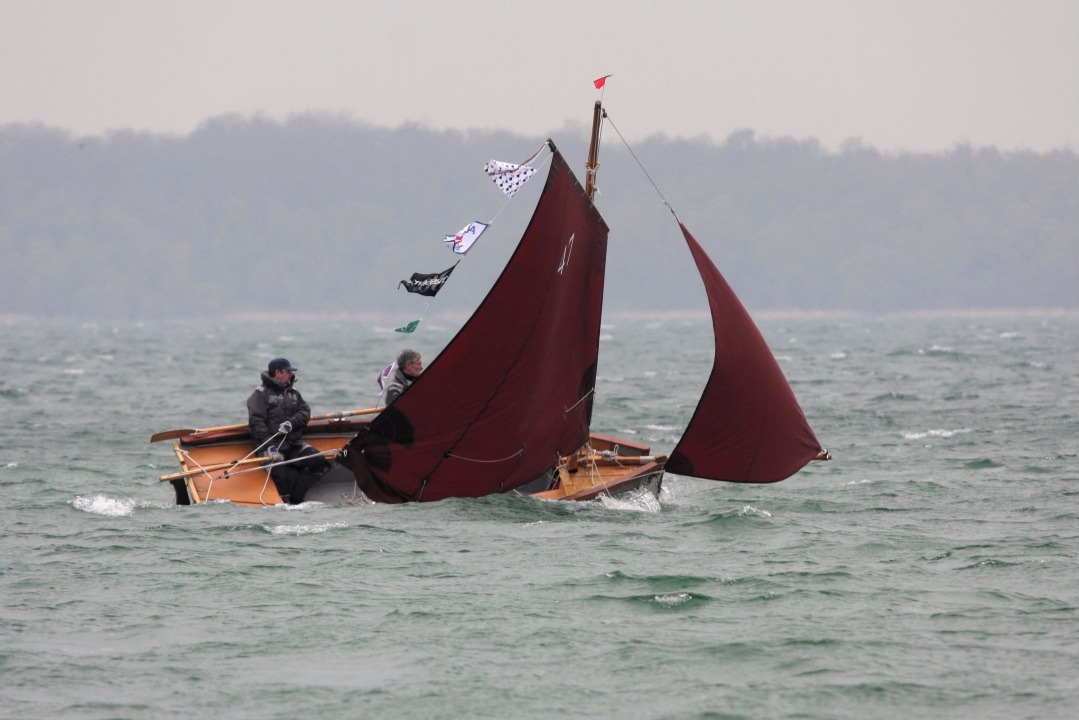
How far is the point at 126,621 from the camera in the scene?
12055 mm

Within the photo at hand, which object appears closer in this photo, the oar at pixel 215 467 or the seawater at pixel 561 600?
the seawater at pixel 561 600

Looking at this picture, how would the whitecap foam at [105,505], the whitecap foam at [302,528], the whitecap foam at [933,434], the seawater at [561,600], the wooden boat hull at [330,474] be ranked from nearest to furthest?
the seawater at [561,600], the whitecap foam at [302,528], the wooden boat hull at [330,474], the whitecap foam at [105,505], the whitecap foam at [933,434]

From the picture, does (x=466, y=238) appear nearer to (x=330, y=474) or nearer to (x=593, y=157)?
(x=593, y=157)

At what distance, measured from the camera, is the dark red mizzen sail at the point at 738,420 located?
1680 centimetres

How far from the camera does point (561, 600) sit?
41.7 ft

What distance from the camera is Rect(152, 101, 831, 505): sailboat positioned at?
16.4 meters

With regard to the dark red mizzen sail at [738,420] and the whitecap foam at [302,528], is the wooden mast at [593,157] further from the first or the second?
the whitecap foam at [302,528]

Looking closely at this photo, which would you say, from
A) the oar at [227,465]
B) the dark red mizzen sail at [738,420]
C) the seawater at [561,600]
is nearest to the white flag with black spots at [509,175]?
the dark red mizzen sail at [738,420]

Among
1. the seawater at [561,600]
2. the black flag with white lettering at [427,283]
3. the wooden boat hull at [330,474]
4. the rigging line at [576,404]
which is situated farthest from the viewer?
the rigging line at [576,404]

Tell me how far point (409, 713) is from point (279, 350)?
71710mm

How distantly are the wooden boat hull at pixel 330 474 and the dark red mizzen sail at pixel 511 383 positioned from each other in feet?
2.11

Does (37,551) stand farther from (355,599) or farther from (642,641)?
(642,641)

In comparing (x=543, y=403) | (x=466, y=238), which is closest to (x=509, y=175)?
(x=466, y=238)

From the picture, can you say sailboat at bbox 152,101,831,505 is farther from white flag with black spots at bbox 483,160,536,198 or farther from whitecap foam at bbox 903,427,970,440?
whitecap foam at bbox 903,427,970,440
